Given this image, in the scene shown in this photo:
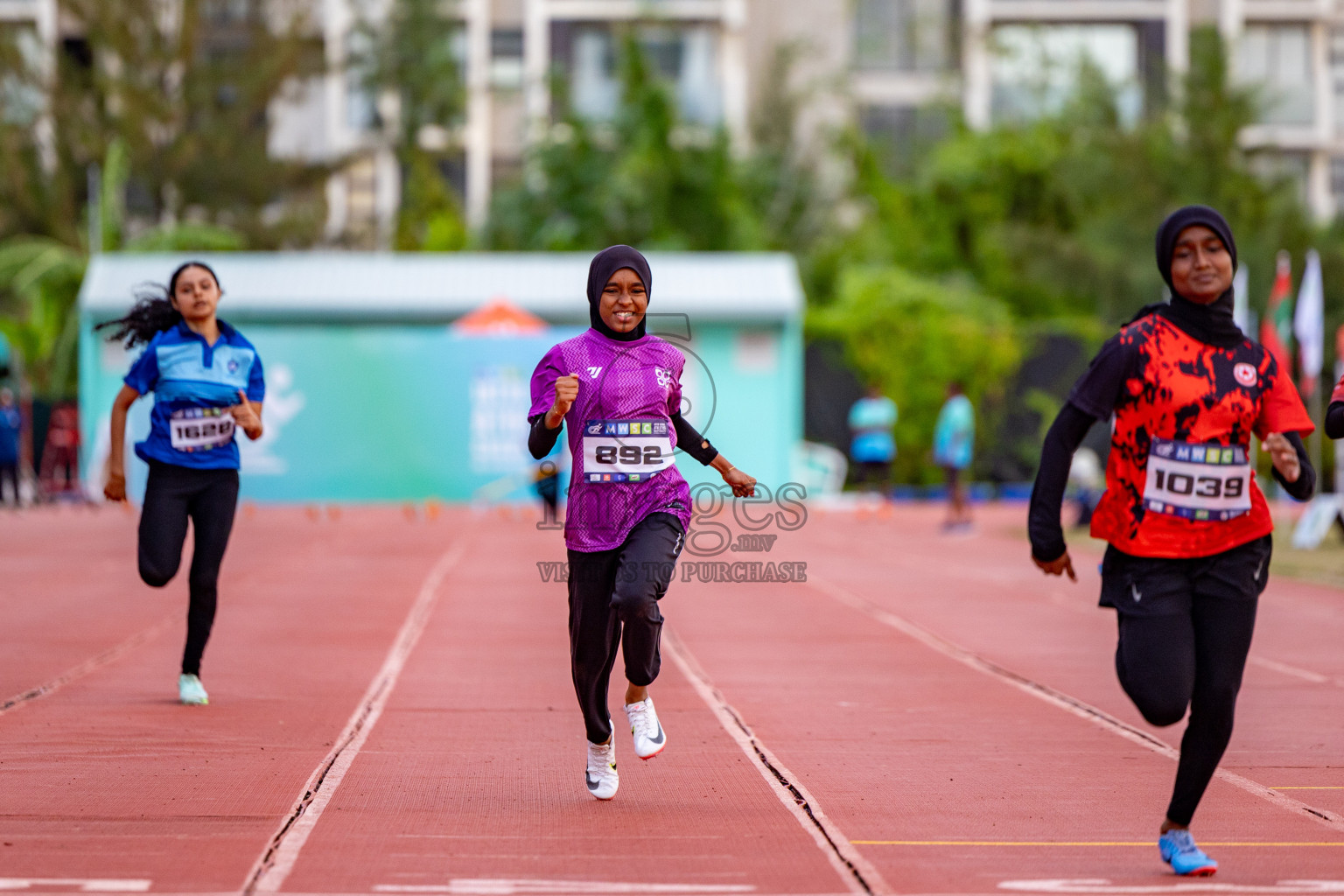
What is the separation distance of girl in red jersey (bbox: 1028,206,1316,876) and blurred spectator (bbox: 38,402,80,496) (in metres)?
27.4

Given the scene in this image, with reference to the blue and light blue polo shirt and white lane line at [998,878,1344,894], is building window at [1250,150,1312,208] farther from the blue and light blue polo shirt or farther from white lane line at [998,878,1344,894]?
white lane line at [998,878,1344,894]

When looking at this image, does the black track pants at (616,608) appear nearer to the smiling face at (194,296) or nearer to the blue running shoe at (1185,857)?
the blue running shoe at (1185,857)

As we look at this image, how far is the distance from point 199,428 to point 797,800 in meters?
3.70

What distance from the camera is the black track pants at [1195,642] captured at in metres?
5.17

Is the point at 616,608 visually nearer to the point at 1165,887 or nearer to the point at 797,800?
the point at 797,800

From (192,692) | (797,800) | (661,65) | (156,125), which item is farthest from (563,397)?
(661,65)

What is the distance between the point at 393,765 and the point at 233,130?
4405 centimetres

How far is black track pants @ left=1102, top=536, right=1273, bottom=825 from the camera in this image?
17.0 ft

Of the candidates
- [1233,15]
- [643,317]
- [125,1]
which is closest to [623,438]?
[643,317]

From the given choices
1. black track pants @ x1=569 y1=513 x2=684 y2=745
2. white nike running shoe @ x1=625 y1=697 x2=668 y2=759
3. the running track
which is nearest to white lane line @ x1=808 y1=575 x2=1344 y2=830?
the running track

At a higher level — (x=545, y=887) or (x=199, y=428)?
(x=199, y=428)

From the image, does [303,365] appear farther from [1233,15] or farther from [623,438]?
[1233,15]

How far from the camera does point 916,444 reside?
3195cm

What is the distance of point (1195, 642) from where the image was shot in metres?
5.26
